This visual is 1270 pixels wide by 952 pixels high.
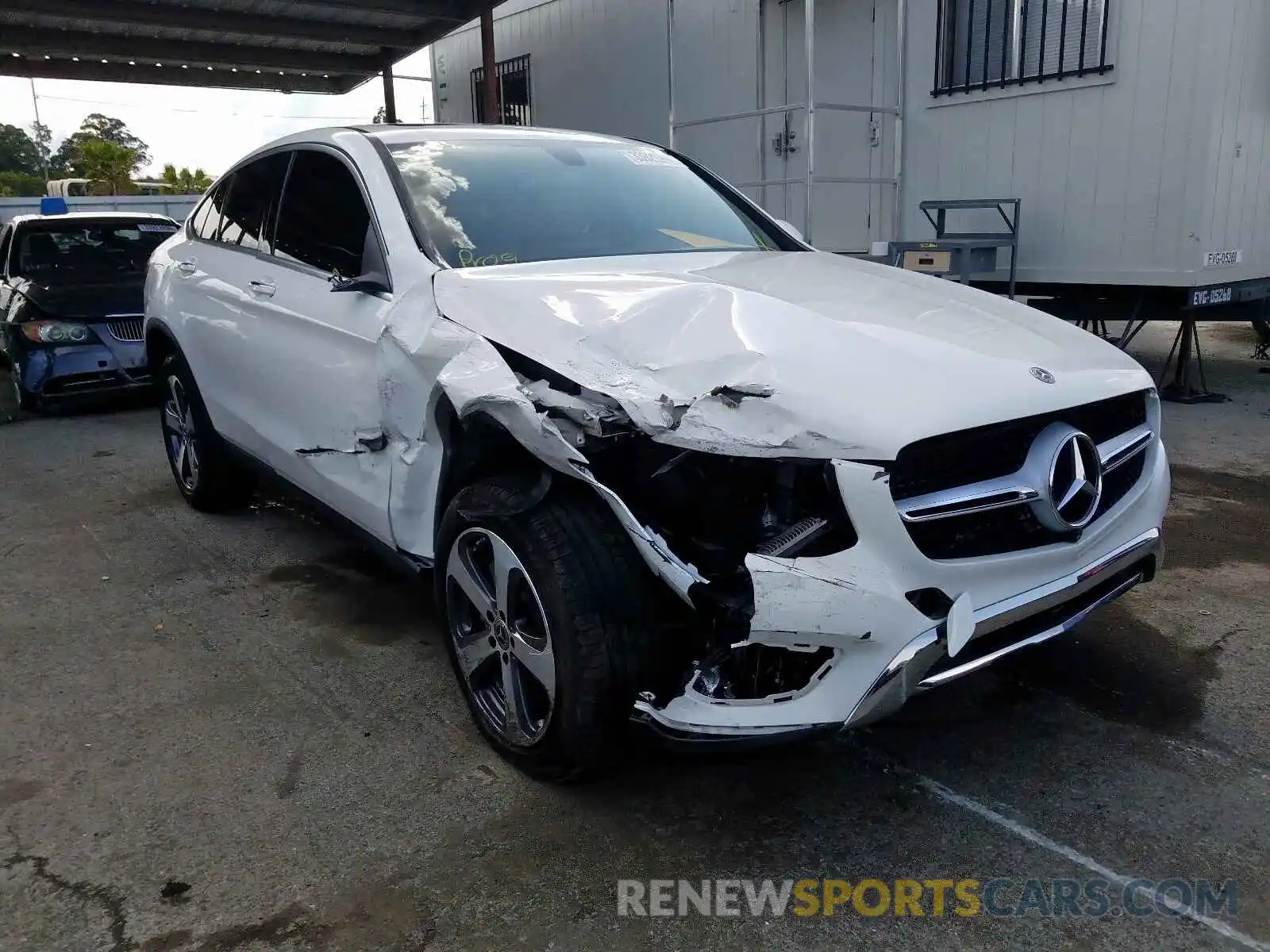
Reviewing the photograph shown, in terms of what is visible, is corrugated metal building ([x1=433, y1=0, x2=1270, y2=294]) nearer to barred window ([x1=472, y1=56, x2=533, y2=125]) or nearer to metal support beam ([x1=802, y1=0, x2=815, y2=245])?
metal support beam ([x1=802, y1=0, x2=815, y2=245])

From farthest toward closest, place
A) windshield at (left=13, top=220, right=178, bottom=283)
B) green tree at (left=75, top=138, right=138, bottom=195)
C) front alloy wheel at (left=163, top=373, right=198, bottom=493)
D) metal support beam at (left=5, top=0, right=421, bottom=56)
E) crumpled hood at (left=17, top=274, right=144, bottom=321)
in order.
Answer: green tree at (left=75, top=138, right=138, bottom=195)
metal support beam at (left=5, top=0, right=421, bottom=56)
windshield at (left=13, top=220, right=178, bottom=283)
crumpled hood at (left=17, top=274, right=144, bottom=321)
front alloy wheel at (left=163, top=373, right=198, bottom=493)

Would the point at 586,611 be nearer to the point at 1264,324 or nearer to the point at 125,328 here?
the point at 125,328

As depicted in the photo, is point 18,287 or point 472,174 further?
point 18,287

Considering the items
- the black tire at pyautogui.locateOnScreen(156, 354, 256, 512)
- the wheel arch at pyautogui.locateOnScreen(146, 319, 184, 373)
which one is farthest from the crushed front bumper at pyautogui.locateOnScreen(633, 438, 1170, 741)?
the wheel arch at pyautogui.locateOnScreen(146, 319, 184, 373)

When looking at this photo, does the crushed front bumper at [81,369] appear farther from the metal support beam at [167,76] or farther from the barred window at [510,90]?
the metal support beam at [167,76]

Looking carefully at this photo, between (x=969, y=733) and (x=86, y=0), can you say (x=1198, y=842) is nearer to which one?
(x=969, y=733)

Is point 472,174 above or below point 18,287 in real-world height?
above

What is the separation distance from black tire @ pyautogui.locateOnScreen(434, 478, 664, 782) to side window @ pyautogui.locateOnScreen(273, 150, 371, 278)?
4.37 feet

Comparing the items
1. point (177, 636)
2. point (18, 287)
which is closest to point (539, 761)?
point (177, 636)

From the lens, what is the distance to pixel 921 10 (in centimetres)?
841

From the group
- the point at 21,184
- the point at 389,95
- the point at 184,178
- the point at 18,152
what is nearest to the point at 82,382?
the point at 389,95

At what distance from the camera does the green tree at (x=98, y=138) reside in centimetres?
5572

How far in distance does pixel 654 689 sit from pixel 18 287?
25.7 ft

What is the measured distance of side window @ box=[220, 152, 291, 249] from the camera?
426cm
